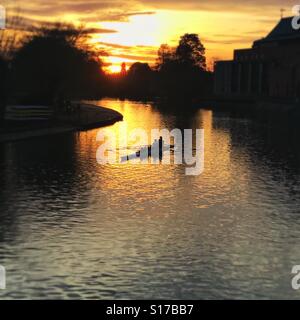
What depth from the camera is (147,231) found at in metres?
12.4

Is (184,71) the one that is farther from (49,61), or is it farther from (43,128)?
(43,128)

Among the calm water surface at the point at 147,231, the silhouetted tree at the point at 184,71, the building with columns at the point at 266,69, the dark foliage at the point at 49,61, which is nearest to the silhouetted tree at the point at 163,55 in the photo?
the silhouetted tree at the point at 184,71

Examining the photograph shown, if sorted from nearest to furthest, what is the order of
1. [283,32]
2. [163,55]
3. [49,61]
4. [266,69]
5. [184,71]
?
1. [49,61]
2. [283,32]
3. [266,69]
4. [184,71]
5. [163,55]

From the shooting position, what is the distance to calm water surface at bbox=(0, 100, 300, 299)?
9.04 m

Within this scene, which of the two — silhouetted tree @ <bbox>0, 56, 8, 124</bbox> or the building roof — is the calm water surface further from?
the building roof

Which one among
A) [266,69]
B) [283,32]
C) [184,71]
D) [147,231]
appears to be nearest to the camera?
[147,231]

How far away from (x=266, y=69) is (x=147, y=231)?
13323 cm

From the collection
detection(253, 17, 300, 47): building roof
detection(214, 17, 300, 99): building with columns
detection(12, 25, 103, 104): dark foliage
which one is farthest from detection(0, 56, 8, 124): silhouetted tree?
detection(253, 17, 300, 47): building roof

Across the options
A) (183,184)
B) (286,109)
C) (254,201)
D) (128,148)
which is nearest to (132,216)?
(254,201)

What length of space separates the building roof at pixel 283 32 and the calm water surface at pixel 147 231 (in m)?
112

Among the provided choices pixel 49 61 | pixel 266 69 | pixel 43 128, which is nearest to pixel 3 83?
pixel 43 128

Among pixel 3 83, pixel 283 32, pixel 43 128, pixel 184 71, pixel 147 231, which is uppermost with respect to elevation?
pixel 283 32

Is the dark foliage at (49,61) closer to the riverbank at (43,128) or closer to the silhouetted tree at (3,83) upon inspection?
the riverbank at (43,128)
